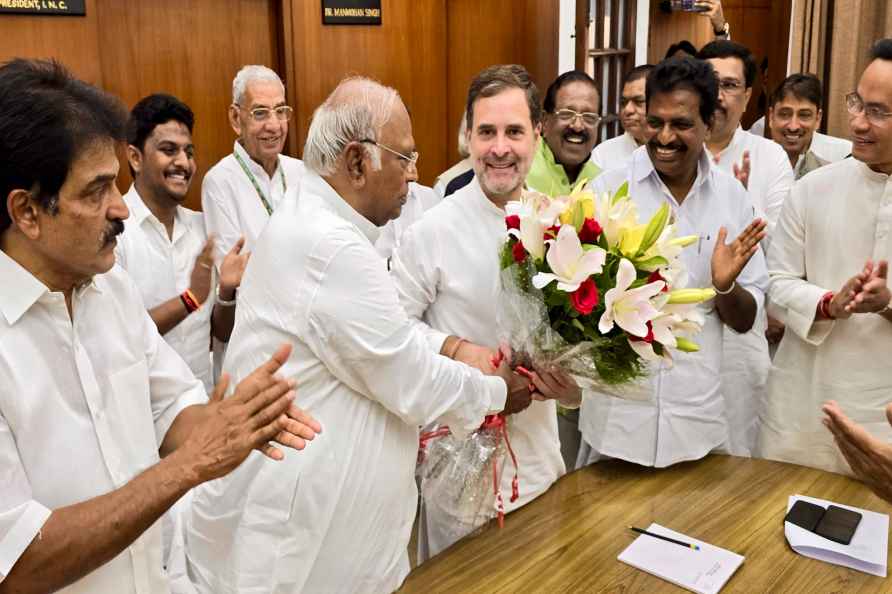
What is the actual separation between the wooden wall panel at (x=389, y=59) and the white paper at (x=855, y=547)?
3512 millimetres

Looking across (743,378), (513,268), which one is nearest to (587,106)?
(743,378)

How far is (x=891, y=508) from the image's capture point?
2.09 meters

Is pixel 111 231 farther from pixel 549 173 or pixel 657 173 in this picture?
pixel 549 173

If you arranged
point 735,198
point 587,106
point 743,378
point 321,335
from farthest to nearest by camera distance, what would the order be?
point 587,106 < point 743,378 < point 735,198 < point 321,335

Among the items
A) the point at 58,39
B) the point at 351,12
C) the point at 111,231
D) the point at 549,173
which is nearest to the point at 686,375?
the point at 549,173

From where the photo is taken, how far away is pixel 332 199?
6.22ft

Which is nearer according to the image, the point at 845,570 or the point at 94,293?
the point at 94,293

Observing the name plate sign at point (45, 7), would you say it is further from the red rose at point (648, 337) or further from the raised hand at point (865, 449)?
the raised hand at point (865, 449)

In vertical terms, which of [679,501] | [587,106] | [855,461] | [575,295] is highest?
[587,106]

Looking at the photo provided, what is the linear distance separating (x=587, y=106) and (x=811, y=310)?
1.35 metres

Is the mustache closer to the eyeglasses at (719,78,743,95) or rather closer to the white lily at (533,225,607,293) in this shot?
the white lily at (533,225,607,293)

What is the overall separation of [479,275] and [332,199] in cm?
51

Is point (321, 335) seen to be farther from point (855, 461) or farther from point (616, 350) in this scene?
point (855, 461)

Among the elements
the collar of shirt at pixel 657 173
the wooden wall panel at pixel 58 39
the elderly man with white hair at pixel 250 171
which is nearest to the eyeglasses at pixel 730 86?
the collar of shirt at pixel 657 173
